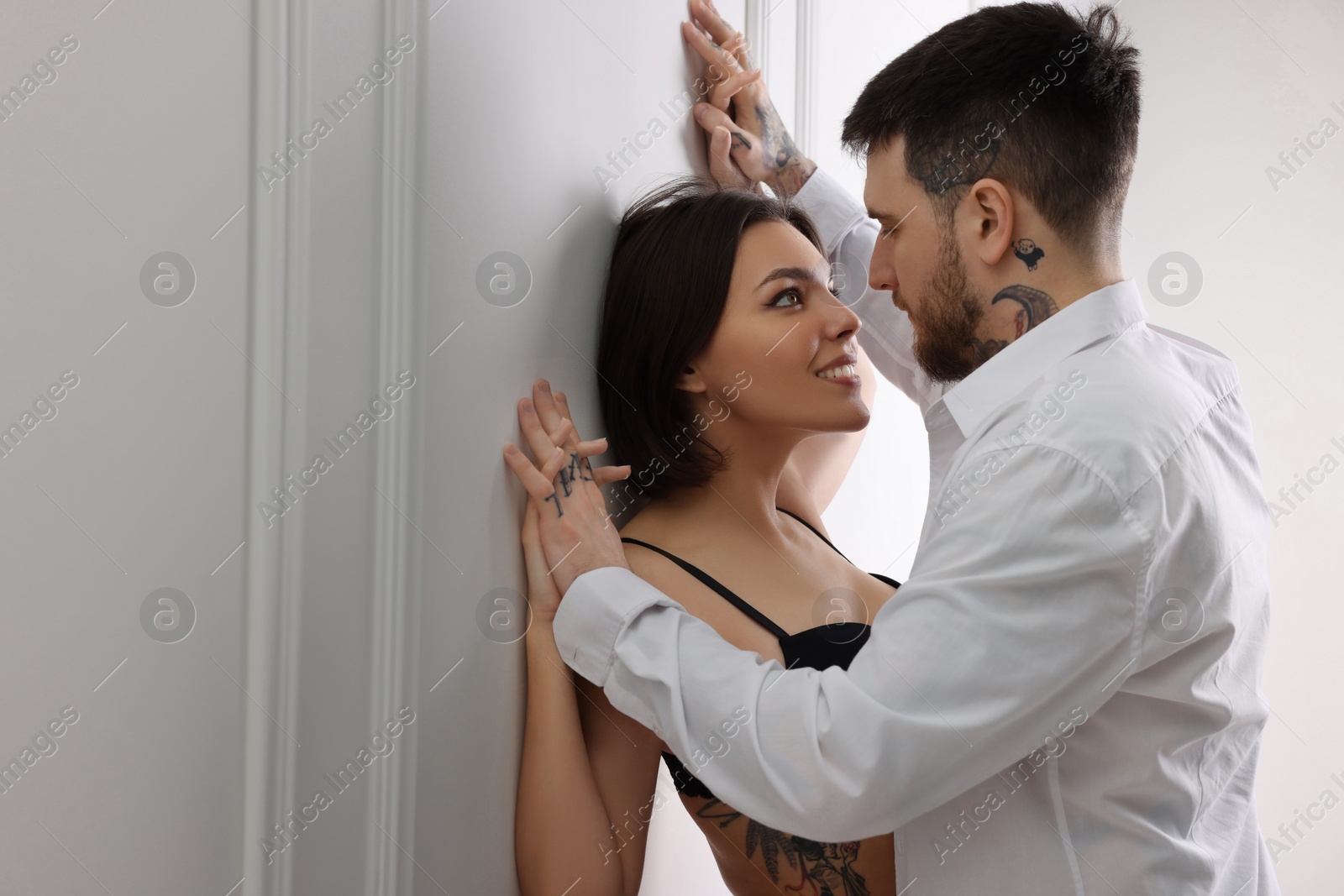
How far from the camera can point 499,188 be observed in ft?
3.39

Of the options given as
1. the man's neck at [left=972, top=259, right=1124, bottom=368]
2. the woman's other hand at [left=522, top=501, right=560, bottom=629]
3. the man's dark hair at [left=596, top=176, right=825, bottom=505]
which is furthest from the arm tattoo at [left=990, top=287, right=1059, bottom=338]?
the woman's other hand at [left=522, top=501, right=560, bottom=629]

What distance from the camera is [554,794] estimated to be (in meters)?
1.06

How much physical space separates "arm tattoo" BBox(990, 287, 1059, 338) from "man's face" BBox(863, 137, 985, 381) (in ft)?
0.10

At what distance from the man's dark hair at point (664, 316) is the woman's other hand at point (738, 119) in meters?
0.20

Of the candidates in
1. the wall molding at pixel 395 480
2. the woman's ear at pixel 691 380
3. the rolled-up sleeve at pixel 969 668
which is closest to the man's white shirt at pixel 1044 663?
the rolled-up sleeve at pixel 969 668

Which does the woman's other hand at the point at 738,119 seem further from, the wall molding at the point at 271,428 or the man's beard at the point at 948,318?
the wall molding at the point at 271,428

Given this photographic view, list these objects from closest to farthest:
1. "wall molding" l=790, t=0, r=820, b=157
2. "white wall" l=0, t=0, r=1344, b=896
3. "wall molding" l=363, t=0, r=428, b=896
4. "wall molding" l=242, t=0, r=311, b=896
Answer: "white wall" l=0, t=0, r=1344, b=896 < "wall molding" l=242, t=0, r=311, b=896 < "wall molding" l=363, t=0, r=428, b=896 < "wall molding" l=790, t=0, r=820, b=157

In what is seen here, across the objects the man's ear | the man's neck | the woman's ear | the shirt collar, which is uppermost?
the woman's ear

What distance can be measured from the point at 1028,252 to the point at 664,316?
1.40 ft

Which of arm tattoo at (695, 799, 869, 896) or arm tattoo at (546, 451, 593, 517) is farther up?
arm tattoo at (546, 451, 593, 517)

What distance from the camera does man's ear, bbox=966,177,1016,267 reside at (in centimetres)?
Result: 105

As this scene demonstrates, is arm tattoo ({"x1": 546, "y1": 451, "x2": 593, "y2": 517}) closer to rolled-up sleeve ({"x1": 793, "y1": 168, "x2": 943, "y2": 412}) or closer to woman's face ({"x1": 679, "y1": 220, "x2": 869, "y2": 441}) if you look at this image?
woman's face ({"x1": 679, "y1": 220, "x2": 869, "y2": 441})

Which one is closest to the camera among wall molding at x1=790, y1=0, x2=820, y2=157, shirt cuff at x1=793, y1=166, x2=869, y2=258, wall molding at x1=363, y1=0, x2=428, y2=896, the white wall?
the white wall

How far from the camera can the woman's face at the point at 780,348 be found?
1249 mm
